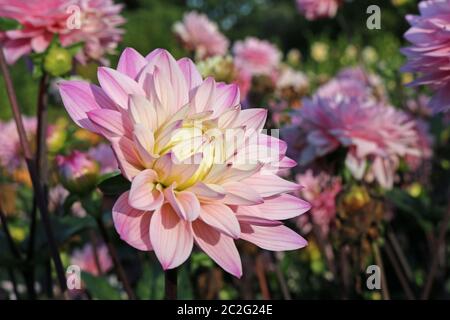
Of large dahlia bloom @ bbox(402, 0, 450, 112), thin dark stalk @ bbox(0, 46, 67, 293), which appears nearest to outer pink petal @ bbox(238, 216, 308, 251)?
thin dark stalk @ bbox(0, 46, 67, 293)

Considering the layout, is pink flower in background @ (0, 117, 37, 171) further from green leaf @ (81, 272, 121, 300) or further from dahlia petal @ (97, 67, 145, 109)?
dahlia petal @ (97, 67, 145, 109)

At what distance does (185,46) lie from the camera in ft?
8.00

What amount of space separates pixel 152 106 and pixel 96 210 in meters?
0.36

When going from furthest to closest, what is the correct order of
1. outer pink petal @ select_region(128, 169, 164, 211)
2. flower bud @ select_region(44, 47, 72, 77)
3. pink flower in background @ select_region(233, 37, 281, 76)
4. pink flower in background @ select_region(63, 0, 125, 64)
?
pink flower in background @ select_region(233, 37, 281, 76) < pink flower in background @ select_region(63, 0, 125, 64) < flower bud @ select_region(44, 47, 72, 77) < outer pink petal @ select_region(128, 169, 164, 211)

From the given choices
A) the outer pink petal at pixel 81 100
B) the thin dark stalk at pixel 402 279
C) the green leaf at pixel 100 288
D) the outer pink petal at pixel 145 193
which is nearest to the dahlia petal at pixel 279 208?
the outer pink petal at pixel 145 193

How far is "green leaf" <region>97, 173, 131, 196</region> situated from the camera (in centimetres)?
77

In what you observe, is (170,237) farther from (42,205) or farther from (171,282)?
(42,205)

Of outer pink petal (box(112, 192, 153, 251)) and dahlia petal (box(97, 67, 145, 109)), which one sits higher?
dahlia petal (box(97, 67, 145, 109))

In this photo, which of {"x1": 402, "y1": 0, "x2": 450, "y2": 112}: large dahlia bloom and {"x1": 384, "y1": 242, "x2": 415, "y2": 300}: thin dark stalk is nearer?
{"x1": 402, "y1": 0, "x2": 450, "y2": 112}: large dahlia bloom

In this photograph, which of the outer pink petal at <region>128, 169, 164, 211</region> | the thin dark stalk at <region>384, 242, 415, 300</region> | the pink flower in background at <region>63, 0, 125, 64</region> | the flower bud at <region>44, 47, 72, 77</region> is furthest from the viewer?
the thin dark stalk at <region>384, 242, 415, 300</region>

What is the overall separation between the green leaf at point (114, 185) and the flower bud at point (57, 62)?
46 cm

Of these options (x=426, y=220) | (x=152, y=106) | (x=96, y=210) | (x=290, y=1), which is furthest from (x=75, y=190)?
(x=290, y=1)

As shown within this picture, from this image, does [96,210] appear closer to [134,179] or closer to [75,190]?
[75,190]

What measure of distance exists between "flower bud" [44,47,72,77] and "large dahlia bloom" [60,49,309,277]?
0.41m
